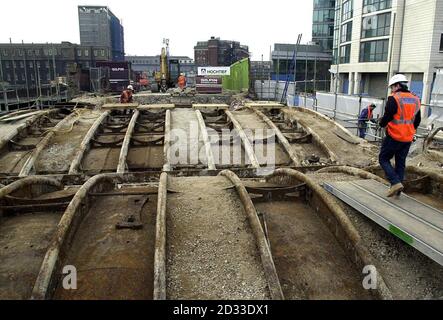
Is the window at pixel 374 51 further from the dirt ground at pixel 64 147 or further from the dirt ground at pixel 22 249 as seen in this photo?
the dirt ground at pixel 22 249

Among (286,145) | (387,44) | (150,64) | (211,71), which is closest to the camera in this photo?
(286,145)

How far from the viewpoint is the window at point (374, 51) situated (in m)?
37.8

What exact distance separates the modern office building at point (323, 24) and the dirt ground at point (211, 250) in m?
63.4

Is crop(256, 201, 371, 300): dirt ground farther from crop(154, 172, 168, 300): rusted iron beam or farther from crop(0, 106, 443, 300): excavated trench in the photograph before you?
crop(154, 172, 168, 300): rusted iron beam

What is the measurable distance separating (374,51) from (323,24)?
27707 mm

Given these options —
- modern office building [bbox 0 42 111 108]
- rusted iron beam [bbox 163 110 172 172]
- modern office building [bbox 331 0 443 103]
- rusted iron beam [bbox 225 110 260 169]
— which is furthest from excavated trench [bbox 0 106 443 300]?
modern office building [bbox 0 42 111 108]

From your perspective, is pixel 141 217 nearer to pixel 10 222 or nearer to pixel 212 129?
pixel 10 222

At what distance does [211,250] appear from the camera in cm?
427

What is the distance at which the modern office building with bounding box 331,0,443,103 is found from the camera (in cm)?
3159

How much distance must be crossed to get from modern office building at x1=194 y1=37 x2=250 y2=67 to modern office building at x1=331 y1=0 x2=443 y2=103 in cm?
Result: 4775

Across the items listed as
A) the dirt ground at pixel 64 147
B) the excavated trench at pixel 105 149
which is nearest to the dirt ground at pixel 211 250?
the excavated trench at pixel 105 149

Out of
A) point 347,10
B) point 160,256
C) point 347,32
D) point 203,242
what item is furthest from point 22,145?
point 347,10

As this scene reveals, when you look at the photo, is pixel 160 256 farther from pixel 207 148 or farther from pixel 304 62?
pixel 304 62

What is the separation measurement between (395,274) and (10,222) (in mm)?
4619
